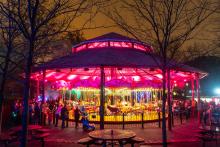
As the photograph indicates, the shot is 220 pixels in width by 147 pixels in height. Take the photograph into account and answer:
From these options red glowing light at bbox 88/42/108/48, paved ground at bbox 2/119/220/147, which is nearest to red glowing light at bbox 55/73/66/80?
red glowing light at bbox 88/42/108/48

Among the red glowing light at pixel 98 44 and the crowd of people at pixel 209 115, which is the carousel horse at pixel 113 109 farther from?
the crowd of people at pixel 209 115

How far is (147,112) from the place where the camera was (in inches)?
903

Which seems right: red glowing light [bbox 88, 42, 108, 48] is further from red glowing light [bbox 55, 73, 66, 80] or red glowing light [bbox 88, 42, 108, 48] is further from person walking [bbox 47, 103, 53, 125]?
person walking [bbox 47, 103, 53, 125]


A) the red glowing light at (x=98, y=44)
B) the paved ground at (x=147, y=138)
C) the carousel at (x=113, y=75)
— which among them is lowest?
the paved ground at (x=147, y=138)

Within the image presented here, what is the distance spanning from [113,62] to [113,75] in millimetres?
9178

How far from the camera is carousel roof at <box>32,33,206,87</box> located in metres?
16.8

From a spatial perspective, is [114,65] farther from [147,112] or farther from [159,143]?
[147,112]

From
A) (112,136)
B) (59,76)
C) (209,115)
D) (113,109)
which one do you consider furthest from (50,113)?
(112,136)

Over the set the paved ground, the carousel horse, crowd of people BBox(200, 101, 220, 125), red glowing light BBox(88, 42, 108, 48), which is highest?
red glowing light BBox(88, 42, 108, 48)

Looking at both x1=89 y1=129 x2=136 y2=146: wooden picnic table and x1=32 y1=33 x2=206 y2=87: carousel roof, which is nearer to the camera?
x1=89 y1=129 x2=136 y2=146: wooden picnic table

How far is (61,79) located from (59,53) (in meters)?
19.5

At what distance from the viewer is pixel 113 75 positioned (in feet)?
84.5

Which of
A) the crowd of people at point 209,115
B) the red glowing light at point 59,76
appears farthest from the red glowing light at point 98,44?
the crowd of people at point 209,115

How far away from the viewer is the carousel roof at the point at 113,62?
55.0ft
